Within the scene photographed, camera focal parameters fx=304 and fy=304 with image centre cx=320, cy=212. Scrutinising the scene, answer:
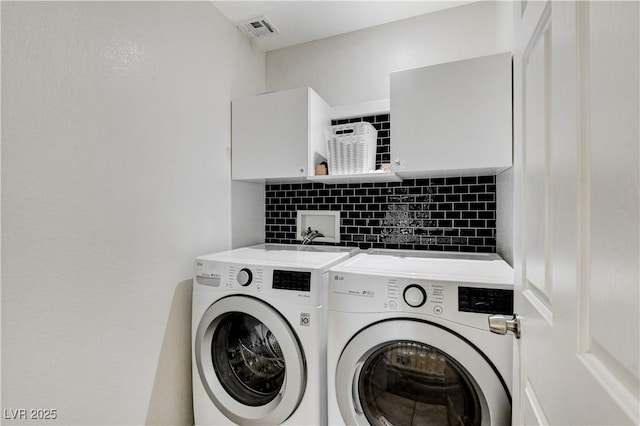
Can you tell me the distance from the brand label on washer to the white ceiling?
180 cm

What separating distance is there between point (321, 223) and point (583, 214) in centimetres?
187

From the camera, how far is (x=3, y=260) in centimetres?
97

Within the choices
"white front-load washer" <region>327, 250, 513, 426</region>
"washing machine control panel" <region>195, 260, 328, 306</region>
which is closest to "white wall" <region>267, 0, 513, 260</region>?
"white front-load washer" <region>327, 250, 513, 426</region>

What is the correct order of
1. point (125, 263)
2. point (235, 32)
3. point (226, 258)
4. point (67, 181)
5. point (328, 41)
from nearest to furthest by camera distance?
point (67, 181), point (125, 263), point (226, 258), point (235, 32), point (328, 41)

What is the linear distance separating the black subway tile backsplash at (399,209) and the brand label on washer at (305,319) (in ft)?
2.95

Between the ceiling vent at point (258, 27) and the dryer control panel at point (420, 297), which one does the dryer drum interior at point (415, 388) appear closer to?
the dryer control panel at point (420, 297)

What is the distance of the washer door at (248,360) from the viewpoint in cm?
136

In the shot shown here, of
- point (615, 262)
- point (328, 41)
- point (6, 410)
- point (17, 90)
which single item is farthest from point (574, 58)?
point (328, 41)

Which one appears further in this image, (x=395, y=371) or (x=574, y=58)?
(x=395, y=371)

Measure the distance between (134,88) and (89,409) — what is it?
1.36m

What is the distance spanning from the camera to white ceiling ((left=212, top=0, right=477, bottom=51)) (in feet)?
6.10

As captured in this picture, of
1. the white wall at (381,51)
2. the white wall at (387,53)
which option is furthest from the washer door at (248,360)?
the white wall at (381,51)

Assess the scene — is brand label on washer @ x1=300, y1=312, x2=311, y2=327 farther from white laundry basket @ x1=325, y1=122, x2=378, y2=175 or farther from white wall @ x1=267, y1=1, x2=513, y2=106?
white wall @ x1=267, y1=1, x2=513, y2=106

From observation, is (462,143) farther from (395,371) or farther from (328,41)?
(328,41)
